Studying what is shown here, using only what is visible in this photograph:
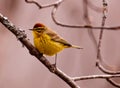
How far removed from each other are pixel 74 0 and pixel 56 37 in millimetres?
1719

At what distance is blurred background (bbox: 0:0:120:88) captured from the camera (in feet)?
13.2

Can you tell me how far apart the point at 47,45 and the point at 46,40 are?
0.09 ft

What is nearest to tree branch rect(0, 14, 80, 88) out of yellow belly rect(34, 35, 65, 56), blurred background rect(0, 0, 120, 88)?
yellow belly rect(34, 35, 65, 56)

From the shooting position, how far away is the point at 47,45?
2.38 meters

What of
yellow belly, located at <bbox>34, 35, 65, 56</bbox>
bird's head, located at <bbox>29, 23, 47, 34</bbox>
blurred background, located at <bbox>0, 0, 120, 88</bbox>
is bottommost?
blurred background, located at <bbox>0, 0, 120, 88</bbox>

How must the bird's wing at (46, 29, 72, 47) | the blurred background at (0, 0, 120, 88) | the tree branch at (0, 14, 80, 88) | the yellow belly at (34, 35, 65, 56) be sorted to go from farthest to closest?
the blurred background at (0, 0, 120, 88), the bird's wing at (46, 29, 72, 47), the yellow belly at (34, 35, 65, 56), the tree branch at (0, 14, 80, 88)

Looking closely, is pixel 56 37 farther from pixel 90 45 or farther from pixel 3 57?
pixel 90 45

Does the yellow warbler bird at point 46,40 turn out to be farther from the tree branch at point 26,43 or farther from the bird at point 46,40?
→ the tree branch at point 26,43

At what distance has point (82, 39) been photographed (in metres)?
4.34

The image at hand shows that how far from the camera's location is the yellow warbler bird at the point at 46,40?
7.53ft

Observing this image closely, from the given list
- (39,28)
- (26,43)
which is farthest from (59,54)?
(26,43)

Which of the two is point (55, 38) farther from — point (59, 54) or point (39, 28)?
point (59, 54)

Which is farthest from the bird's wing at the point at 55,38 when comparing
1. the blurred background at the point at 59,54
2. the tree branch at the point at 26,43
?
the blurred background at the point at 59,54

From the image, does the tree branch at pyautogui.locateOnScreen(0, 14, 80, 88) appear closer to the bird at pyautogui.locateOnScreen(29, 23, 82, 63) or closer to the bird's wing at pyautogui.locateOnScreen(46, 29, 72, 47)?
the bird at pyautogui.locateOnScreen(29, 23, 82, 63)
